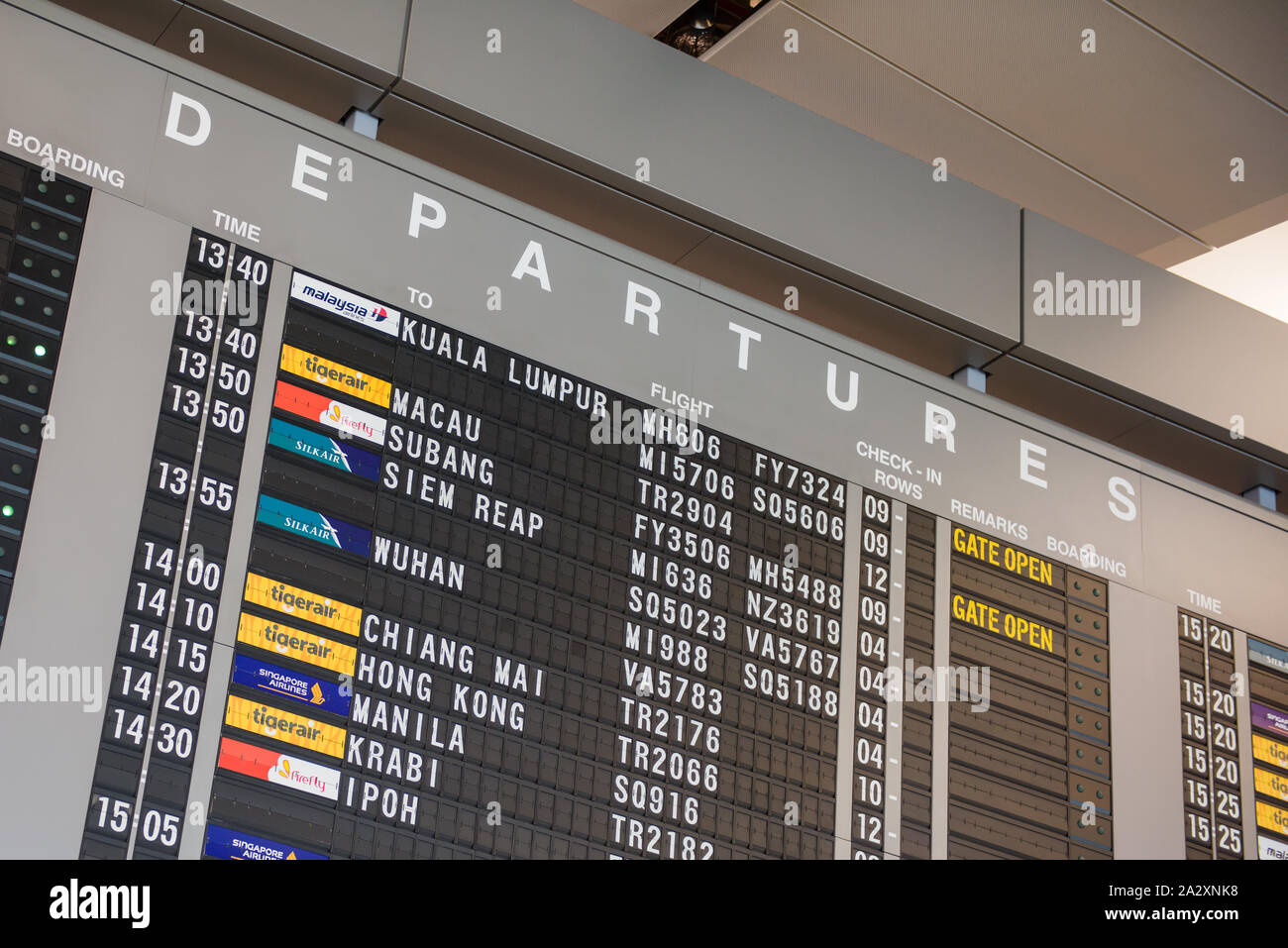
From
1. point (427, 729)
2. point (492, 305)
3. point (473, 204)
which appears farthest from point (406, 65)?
point (427, 729)

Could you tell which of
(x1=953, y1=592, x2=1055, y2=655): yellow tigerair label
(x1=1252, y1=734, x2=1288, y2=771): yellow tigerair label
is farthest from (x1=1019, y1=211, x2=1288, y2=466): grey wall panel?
(x1=1252, y1=734, x2=1288, y2=771): yellow tigerair label

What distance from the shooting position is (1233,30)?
586 centimetres

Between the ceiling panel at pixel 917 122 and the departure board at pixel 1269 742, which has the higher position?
the ceiling panel at pixel 917 122

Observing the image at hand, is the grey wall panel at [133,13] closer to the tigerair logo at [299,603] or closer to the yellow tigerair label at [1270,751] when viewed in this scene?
the tigerair logo at [299,603]

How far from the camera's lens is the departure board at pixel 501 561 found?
402cm

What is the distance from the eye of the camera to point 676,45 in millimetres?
6016

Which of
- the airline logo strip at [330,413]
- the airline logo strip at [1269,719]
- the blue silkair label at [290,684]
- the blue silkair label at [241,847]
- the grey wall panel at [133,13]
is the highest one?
the grey wall panel at [133,13]

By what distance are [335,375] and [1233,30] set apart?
3.60m

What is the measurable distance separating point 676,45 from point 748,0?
1.21 feet

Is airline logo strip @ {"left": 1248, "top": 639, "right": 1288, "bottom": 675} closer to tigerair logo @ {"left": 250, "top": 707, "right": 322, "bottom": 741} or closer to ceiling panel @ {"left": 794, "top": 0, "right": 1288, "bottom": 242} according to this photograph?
ceiling panel @ {"left": 794, "top": 0, "right": 1288, "bottom": 242}

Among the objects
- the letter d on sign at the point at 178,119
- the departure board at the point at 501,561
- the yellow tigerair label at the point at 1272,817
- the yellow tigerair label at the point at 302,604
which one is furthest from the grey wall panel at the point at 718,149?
the yellow tigerair label at the point at 1272,817

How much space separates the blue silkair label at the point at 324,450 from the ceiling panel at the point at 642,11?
85.1 inches

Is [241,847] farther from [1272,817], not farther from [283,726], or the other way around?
[1272,817]

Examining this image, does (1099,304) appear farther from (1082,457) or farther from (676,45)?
(676,45)
